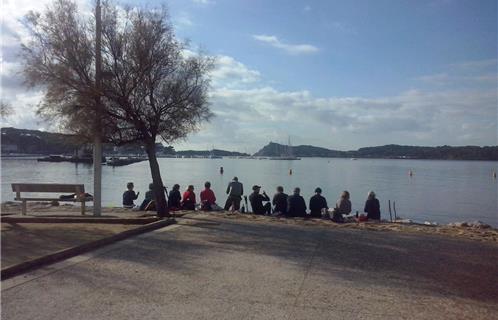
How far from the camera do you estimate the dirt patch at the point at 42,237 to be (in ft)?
25.4

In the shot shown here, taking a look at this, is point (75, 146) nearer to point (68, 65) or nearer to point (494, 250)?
point (68, 65)

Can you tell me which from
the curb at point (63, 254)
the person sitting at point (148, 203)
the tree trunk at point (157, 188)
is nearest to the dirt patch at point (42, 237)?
the curb at point (63, 254)

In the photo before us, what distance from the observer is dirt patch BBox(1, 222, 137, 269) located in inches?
305

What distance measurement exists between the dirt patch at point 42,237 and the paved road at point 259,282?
25.2 inches

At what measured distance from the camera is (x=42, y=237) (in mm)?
9430

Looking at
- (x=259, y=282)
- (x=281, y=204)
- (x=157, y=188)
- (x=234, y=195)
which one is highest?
(x=157, y=188)

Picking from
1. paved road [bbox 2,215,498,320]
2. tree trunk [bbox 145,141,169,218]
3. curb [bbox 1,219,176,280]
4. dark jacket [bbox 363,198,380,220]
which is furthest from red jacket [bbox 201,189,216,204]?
paved road [bbox 2,215,498,320]

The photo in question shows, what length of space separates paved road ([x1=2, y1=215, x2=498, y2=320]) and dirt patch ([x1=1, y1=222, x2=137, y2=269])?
0.64 m

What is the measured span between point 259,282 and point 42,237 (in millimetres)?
4862

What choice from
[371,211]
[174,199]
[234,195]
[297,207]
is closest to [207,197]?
[234,195]

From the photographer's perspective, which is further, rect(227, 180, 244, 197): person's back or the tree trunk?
rect(227, 180, 244, 197): person's back

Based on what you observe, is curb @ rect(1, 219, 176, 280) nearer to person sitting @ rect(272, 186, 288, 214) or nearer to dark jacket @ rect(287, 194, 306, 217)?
dark jacket @ rect(287, 194, 306, 217)

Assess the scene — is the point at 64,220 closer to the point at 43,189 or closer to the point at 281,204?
the point at 43,189

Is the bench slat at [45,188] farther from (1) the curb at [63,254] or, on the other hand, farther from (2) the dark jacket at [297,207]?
(2) the dark jacket at [297,207]
